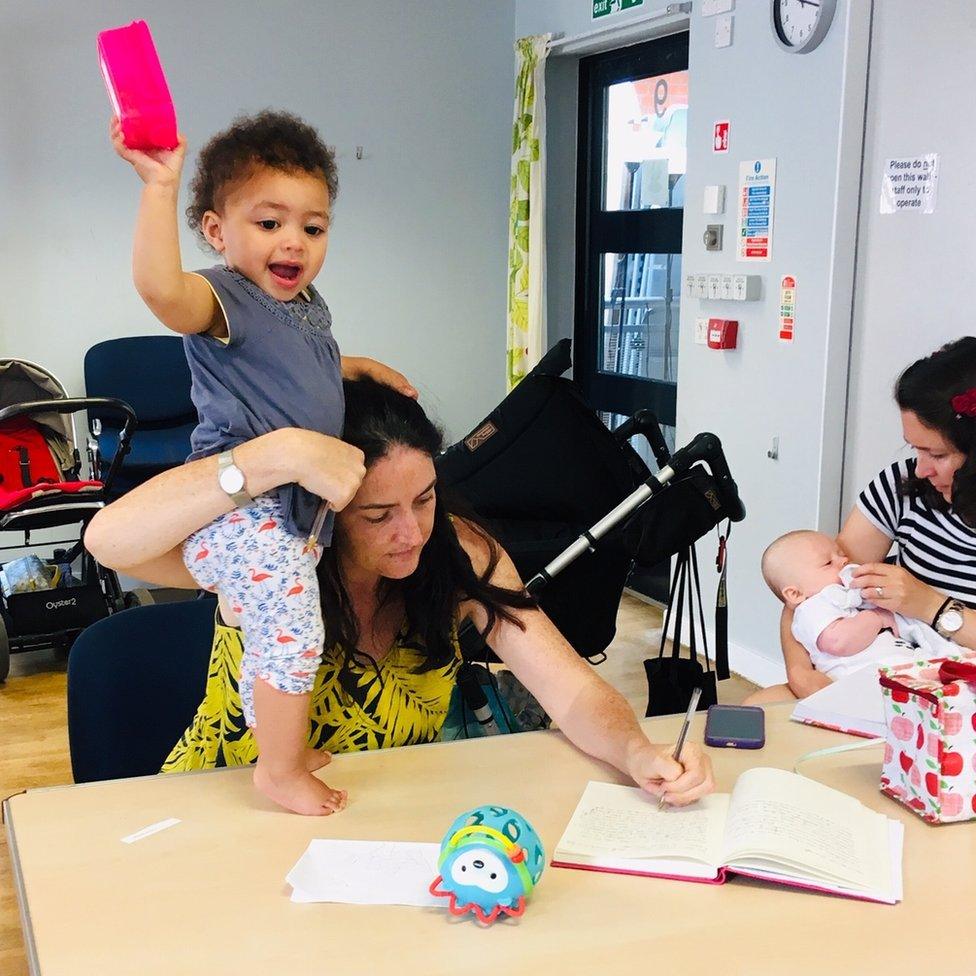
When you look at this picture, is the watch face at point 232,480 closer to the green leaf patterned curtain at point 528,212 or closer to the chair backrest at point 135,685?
the chair backrest at point 135,685

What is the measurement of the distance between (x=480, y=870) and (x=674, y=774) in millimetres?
358

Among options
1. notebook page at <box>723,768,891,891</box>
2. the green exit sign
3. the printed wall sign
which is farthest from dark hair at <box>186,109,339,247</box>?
the green exit sign

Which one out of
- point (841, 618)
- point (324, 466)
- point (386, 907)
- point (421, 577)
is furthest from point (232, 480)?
point (841, 618)

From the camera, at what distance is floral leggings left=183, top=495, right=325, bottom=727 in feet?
4.91

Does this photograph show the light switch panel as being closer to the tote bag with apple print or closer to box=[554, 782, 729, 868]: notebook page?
the tote bag with apple print

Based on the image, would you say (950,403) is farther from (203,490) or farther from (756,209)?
(756,209)

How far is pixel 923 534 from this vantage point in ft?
8.04

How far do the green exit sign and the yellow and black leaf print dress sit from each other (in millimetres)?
3416

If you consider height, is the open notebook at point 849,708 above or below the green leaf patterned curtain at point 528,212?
below

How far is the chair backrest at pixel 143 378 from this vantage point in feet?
16.4

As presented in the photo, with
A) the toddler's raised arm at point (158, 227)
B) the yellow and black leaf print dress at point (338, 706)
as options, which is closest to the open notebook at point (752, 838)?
the yellow and black leaf print dress at point (338, 706)

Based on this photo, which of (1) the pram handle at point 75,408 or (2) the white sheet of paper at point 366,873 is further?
(1) the pram handle at point 75,408

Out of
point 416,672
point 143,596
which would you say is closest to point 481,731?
point 416,672

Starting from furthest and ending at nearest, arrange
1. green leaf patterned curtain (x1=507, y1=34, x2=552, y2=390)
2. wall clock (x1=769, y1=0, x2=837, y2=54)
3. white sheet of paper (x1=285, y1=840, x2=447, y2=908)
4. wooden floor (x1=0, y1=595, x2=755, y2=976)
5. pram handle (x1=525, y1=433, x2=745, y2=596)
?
green leaf patterned curtain (x1=507, y1=34, x2=552, y2=390) → wall clock (x1=769, y1=0, x2=837, y2=54) → wooden floor (x1=0, y1=595, x2=755, y2=976) → pram handle (x1=525, y1=433, x2=745, y2=596) → white sheet of paper (x1=285, y1=840, x2=447, y2=908)
